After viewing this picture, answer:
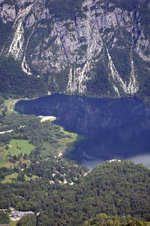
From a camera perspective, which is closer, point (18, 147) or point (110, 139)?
point (18, 147)

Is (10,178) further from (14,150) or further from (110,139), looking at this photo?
(110,139)

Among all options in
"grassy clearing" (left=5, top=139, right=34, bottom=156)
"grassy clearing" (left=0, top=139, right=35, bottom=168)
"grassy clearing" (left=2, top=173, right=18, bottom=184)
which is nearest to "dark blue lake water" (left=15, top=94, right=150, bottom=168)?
"grassy clearing" (left=5, top=139, right=34, bottom=156)

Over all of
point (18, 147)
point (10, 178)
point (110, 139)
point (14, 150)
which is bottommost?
point (10, 178)

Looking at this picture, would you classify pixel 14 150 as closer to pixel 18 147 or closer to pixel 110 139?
pixel 18 147

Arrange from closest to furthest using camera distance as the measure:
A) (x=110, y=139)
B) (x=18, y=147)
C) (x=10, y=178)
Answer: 1. (x=10, y=178)
2. (x=18, y=147)
3. (x=110, y=139)

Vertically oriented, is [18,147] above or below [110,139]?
below

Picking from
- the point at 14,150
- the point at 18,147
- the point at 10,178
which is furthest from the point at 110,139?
the point at 10,178

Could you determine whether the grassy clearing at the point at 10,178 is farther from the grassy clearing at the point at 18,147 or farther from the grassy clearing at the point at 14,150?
the grassy clearing at the point at 18,147

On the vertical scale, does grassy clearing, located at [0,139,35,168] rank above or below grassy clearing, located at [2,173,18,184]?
above

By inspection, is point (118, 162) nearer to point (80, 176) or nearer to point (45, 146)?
point (80, 176)

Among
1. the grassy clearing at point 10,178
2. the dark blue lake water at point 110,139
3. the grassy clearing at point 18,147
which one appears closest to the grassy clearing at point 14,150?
the grassy clearing at point 18,147

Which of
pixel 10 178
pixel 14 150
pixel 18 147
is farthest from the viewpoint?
pixel 18 147

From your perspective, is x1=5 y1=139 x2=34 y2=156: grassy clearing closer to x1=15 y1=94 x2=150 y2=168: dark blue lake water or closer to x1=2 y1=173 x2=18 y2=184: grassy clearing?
x1=15 y1=94 x2=150 y2=168: dark blue lake water
